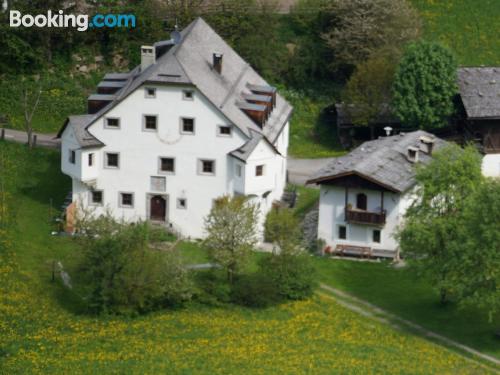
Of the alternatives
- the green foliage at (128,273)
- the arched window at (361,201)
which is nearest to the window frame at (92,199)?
the green foliage at (128,273)

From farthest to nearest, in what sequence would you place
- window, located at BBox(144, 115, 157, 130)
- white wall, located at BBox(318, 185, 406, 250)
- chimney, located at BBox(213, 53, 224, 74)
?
chimney, located at BBox(213, 53, 224, 74) < window, located at BBox(144, 115, 157, 130) < white wall, located at BBox(318, 185, 406, 250)

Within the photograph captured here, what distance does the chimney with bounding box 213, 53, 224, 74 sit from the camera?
10012 centimetres

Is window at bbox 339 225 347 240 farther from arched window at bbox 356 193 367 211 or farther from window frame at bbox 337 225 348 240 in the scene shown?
arched window at bbox 356 193 367 211

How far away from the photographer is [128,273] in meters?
84.4

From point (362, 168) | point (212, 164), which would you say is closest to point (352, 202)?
point (362, 168)

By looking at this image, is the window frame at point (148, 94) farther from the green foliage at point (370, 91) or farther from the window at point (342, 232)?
the green foliage at point (370, 91)

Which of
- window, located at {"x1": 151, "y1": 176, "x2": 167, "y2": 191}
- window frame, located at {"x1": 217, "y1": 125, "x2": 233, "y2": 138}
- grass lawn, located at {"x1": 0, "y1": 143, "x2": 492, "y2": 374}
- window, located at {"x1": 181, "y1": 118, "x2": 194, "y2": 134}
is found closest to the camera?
grass lawn, located at {"x1": 0, "y1": 143, "x2": 492, "y2": 374}

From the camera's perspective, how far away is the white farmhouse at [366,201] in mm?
95938

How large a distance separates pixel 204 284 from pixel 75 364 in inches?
484

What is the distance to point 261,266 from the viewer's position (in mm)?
88875

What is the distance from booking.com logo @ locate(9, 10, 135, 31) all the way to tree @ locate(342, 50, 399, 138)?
809 inches

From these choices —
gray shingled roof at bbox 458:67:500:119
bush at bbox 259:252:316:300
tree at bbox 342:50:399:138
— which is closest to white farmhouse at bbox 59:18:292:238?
bush at bbox 259:252:316:300

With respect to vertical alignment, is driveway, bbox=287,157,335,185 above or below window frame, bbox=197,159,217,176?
above

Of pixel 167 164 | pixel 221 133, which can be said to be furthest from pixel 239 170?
pixel 167 164
